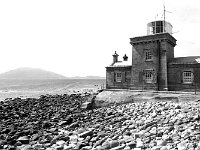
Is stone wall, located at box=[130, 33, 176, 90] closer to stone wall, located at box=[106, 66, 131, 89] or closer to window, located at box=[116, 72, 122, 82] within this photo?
stone wall, located at box=[106, 66, 131, 89]

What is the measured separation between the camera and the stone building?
20.7 meters

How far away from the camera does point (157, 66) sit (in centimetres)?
2206

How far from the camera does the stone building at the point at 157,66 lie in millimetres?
20719

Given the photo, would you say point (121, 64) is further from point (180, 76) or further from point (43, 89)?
point (43, 89)

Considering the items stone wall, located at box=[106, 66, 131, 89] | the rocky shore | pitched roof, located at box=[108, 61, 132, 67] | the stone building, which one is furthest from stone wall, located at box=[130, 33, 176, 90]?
the rocky shore

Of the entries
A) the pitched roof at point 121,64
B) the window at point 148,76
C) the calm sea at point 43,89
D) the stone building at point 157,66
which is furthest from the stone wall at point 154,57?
the calm sea at point 43,89

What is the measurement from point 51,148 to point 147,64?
1526 centimetres

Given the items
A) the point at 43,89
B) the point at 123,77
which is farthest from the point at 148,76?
the point at 43,89

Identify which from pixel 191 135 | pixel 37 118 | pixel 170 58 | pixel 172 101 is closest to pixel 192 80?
pixel 170 58

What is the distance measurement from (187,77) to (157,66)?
3.27 metres

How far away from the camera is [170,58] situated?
22.8m

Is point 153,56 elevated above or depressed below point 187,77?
above

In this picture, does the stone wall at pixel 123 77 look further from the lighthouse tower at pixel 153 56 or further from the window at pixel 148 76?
the window at pixel 148 76

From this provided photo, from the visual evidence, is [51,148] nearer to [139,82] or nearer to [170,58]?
[139,82]
